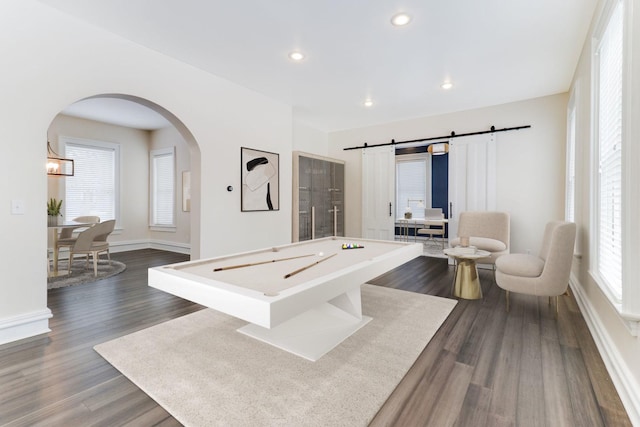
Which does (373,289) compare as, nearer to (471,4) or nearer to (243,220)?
(243,220)

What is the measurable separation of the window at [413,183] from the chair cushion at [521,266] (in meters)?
5.69

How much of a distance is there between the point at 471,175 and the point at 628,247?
3991 millimetres

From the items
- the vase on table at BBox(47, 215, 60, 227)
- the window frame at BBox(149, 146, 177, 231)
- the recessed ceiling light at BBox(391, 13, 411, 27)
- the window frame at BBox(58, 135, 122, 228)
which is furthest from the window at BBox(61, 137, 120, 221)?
the recessed ceiling light at BBox(391, 13, 411, 27)

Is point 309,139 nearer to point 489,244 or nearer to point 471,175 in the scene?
point 471,175

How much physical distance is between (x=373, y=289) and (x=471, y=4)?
298 centimetres

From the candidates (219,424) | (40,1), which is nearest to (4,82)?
(40,1)

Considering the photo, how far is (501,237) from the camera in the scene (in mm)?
4734

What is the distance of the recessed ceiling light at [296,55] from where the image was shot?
337 cm

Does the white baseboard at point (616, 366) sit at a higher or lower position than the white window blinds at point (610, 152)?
lower

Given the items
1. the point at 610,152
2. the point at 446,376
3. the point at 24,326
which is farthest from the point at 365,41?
the point at 24,326

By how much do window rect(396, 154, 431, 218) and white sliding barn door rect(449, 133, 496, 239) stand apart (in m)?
3.39

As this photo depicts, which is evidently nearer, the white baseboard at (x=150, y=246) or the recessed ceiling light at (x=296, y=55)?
the recessed ceiling light at (x=296, y=55)

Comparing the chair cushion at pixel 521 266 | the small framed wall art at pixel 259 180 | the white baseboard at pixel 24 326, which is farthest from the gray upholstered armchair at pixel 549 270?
the white baseboard at pixel 24 326

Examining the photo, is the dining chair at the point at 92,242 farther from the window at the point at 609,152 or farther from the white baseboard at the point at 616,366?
the window at the point at 609,152
